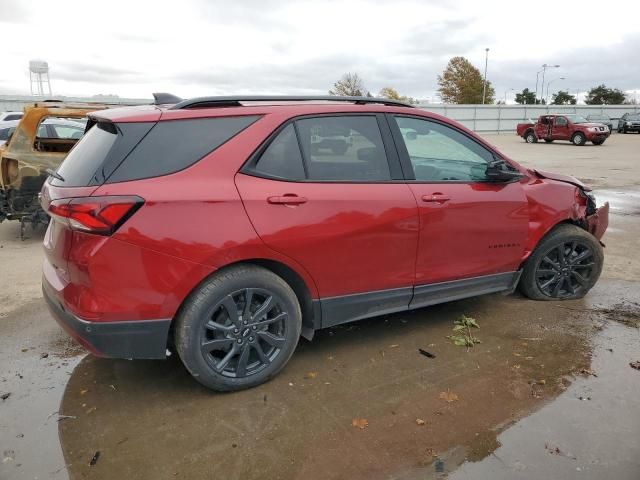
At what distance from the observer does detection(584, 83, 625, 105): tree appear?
244ft

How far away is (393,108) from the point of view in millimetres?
3682

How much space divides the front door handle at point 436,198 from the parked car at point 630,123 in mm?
41311

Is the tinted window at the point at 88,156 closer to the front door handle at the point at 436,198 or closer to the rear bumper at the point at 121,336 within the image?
the rear bumper at the point at 121,336

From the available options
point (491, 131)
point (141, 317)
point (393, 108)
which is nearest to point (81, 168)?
point (141, 317)

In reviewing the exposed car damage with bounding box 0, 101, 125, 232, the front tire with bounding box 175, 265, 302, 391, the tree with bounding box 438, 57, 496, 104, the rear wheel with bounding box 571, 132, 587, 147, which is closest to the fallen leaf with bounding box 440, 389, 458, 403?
the front tire with bounding box 175, 265, 302, 391

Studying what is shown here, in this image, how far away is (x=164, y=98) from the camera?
11.5 feet

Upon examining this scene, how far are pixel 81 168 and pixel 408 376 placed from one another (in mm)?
2377

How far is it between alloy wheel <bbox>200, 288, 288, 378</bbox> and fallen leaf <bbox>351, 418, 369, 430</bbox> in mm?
657

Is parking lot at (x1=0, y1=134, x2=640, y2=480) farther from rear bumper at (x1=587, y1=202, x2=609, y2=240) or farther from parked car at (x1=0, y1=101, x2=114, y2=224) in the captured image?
parked car at (x1=0, y1=101, x2=114, y2=224)

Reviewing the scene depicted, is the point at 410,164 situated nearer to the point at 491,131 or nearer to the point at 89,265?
the point at 89,265

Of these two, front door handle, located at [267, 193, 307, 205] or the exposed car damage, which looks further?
the exposed car damage

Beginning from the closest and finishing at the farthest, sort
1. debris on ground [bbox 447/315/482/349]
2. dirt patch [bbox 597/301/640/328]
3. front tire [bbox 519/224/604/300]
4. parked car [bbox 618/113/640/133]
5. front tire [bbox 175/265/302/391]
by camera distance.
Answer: front tire [bbox 175/265/302/391] < debris on ground [bbox 447/315/482/349] < dirt patch [bbox 597/301/640/328] < front tire [bbox 519/224/604/300] < parked car [bbox 618/113/640/133]

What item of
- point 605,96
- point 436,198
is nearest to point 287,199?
point 436,198

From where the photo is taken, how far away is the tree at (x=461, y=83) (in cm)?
7250
